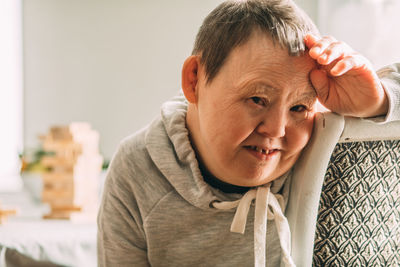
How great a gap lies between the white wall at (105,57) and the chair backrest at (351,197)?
3.01m

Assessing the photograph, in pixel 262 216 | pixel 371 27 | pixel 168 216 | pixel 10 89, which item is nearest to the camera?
pixel 262 216

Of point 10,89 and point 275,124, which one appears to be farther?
point 10,89

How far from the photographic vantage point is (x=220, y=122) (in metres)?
0.73

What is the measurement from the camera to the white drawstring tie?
71 centimetres

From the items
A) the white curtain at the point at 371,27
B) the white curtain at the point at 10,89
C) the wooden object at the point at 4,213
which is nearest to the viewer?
the wooden object at the point at 4,213

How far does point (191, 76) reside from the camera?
2.64 ft

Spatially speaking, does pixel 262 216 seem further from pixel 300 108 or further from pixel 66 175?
pixel 66 175

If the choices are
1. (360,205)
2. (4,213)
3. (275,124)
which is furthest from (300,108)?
(4,213)

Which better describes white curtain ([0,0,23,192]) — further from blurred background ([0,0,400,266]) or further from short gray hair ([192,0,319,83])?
short gray hair ([192,0,319,83])

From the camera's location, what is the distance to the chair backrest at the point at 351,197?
64 centimetres

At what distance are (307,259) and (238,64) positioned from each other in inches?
12.5

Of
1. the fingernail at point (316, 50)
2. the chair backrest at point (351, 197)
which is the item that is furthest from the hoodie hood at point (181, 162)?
the fingernail at point (316, 50)

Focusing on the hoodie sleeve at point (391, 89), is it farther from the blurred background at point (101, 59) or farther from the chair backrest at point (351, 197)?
the blurred background at point (101, 59)

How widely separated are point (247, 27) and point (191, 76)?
6.0 inches
